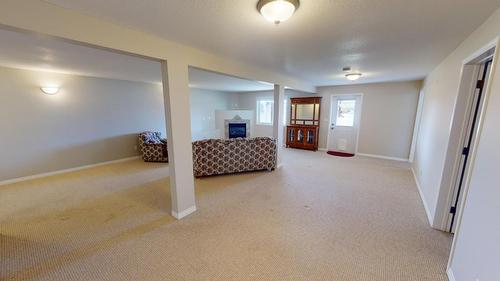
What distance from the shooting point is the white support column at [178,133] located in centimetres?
235

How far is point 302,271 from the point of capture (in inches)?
70.0

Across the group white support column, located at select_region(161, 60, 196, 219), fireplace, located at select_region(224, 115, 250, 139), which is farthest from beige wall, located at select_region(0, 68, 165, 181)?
→ white support column, located at select_region(161, 60, 196, 219)

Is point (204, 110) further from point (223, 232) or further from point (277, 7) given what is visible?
point (277, 7)

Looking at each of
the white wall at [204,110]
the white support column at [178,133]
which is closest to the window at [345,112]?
the white wall at [204,110]

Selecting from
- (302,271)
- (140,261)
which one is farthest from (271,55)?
(140,261)

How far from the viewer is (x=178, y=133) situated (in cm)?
248

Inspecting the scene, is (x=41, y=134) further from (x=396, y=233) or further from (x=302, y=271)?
(x=396, y=233)

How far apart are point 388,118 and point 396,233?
4.46 metres

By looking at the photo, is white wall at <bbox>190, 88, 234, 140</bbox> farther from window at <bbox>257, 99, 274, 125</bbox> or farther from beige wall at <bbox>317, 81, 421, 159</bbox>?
beige wall at <bbox>317, 81, 421, 159</bbox>

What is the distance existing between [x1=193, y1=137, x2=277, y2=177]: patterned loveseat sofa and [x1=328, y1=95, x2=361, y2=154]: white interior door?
3188mm

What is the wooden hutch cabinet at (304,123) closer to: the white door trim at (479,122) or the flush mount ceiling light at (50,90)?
the white door trim at (479,122)

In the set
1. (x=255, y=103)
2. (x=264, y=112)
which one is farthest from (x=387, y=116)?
(x=255, y=103)

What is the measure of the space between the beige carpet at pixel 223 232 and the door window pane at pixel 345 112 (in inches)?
117

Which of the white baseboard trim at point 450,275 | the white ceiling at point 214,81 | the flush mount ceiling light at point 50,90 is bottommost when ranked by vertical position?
the white baseboard trim at point 450,275
